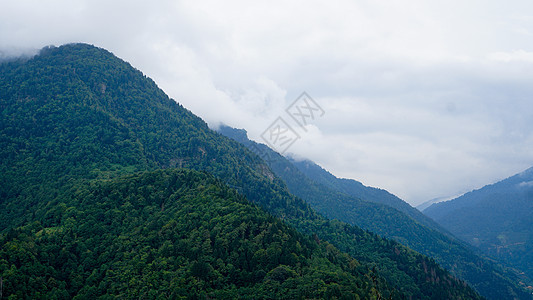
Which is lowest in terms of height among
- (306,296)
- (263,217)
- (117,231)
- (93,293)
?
(93,293)

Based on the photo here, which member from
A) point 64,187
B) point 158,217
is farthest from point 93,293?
point 64,187

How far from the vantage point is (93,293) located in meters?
102

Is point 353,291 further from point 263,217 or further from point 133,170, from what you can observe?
point 133,170

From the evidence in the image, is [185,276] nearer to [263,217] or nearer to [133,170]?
[263,217]

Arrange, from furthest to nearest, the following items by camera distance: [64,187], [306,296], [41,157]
Result: [41,157], [64,187], [306,296]

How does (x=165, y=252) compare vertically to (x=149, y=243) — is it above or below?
above

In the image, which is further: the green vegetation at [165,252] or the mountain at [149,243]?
the mountain at [149,243]

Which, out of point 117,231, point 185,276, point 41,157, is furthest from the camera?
point 41,157

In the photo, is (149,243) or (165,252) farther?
(149,243)

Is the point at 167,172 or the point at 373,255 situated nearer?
the point at 167,172

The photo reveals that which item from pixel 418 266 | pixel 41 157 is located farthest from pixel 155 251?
pixel 418 266

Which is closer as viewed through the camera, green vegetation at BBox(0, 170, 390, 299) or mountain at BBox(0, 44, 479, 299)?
green vegetation at BBox(0, 170, 390, 299)

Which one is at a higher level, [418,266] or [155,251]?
[418,266]

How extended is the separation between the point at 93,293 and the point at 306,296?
177 feet
